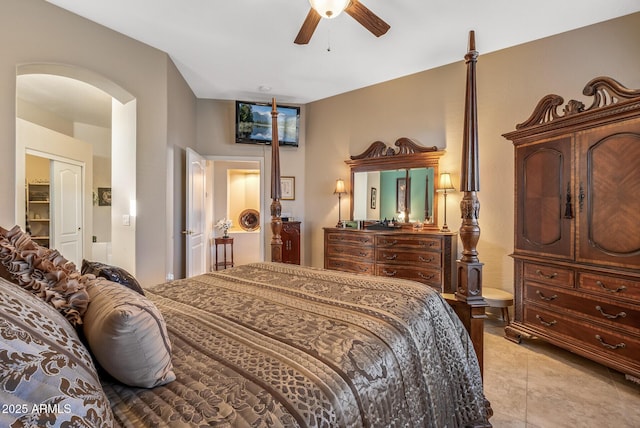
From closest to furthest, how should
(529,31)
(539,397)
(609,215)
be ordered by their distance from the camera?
1. (539,397)
2. (609,215)
3. (529,31)

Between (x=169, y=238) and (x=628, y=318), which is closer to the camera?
(x=628, y=318)

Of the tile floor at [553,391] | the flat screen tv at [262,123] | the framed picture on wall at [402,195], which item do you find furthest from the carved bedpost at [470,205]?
the flat screen tv at [262,123]

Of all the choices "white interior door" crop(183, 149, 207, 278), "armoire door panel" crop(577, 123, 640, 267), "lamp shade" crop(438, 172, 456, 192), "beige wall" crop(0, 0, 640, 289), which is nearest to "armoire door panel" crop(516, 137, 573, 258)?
"armoire door panel" crop(577, 123, 640, 267)

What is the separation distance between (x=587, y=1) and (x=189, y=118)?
4462mm

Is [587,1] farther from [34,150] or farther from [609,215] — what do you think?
[34,150]

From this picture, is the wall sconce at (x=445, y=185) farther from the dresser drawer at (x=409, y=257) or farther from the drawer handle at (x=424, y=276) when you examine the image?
the drawer handle at (x=424, y=276)

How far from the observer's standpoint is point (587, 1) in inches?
104

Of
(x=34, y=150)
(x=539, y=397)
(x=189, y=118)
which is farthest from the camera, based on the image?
(x=189, y=118)

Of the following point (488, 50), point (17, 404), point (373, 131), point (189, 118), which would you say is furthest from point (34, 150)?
point (488, 50)

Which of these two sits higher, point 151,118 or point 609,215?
point 151,118

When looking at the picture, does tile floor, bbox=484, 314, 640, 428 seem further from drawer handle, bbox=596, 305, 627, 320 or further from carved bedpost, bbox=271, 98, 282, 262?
carved bedpost, bbox=271, 98, 282, 262

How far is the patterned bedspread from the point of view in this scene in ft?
2.42

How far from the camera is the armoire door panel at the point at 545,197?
2.54m

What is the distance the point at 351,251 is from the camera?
4.21 meters
